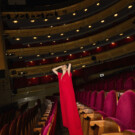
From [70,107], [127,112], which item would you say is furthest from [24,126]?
[127,112]

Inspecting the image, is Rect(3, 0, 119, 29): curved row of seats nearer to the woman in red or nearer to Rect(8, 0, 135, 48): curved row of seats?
Rect(8, 0, 135, 48): curved row of seats

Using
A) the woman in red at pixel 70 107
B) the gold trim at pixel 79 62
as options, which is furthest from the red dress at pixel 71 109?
the gold trim at pixel 79 62

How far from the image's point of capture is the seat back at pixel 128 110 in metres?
0.63

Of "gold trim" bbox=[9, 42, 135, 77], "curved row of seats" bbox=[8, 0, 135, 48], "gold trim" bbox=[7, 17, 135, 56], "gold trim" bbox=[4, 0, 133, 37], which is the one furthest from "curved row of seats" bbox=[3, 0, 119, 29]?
"gold trim" bbox=[9, 42, 135, 77]

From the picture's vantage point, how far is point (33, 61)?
23.1 ft

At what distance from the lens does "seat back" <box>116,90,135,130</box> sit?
2.08 feet

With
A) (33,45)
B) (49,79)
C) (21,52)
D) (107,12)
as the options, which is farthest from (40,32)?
(107,12)

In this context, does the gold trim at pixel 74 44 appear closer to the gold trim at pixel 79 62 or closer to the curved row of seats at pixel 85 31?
the curved row of seats at pixel 85 31

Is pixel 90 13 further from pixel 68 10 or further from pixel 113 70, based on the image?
pixel 113 70

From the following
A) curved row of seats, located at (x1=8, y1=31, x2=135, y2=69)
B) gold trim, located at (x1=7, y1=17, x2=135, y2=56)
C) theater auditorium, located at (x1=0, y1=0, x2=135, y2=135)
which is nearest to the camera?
theater auditorium, located at (x1=0, y1=0, x2=135, y2=135)

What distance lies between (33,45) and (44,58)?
0.68 metres

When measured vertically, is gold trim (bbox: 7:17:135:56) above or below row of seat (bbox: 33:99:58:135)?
above

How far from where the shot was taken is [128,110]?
665 millimetres

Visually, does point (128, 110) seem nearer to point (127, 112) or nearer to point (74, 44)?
point (127, 112)
